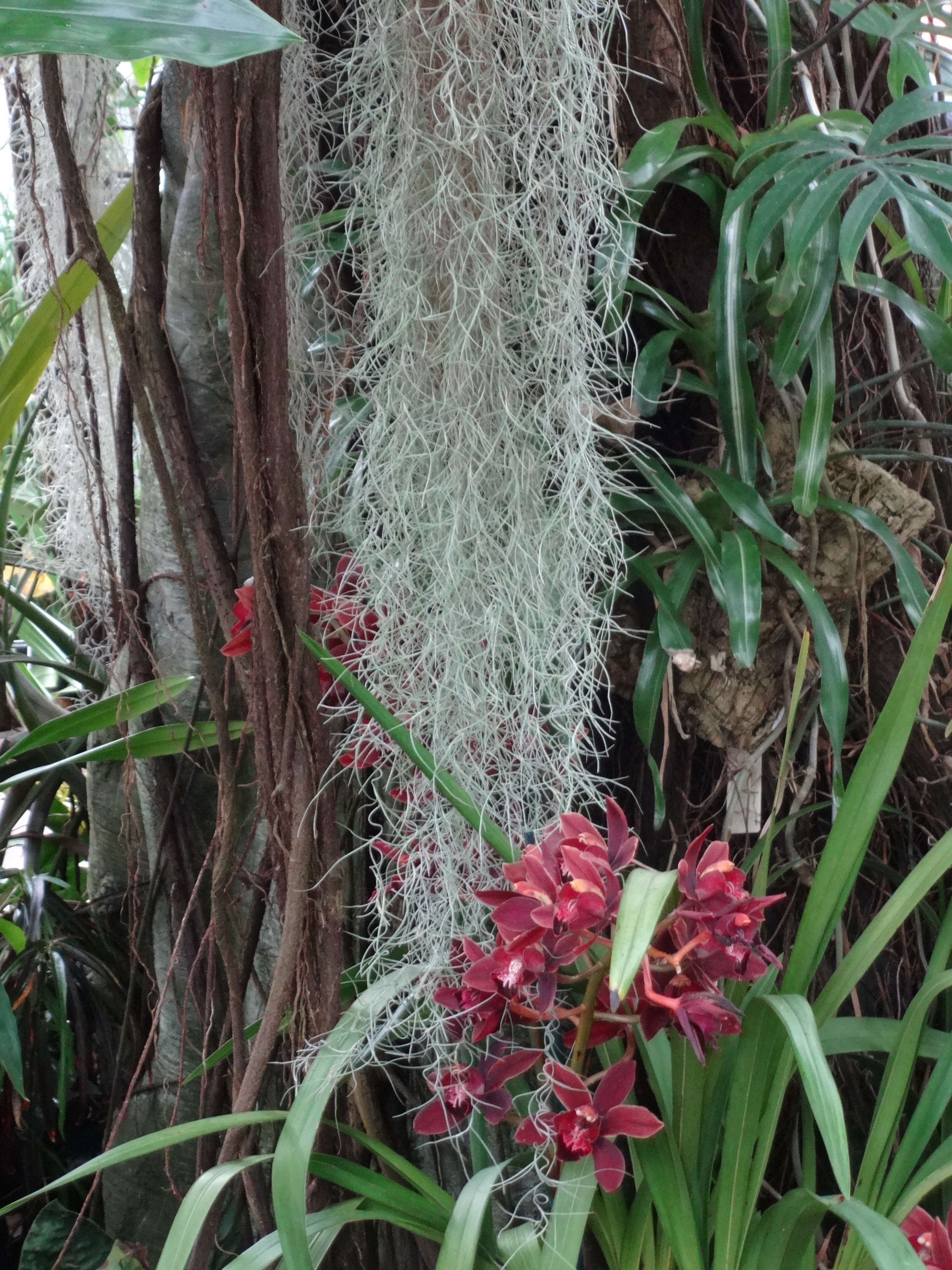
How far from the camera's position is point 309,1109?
0.62 m

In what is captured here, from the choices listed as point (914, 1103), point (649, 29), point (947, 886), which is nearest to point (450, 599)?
point (649, 29)

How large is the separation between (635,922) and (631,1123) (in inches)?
7.2

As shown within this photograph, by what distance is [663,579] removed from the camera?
0.89m

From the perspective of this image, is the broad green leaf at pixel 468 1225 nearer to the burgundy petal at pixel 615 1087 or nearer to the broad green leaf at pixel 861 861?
the burgundy petal at pixel 615 1087

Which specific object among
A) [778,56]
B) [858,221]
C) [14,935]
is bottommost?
[14,935]

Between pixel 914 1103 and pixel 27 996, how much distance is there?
3.45 ft

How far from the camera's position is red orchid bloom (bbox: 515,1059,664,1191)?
603mm

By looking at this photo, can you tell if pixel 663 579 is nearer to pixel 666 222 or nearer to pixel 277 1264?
pixel 666 222

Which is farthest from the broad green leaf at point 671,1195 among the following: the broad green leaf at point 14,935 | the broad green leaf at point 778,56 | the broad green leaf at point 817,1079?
the broad green leaf at point 778,56

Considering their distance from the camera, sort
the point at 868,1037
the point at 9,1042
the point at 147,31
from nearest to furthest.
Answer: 1. the point at 147,31
2. the point at 868,1037
3. the point at 9,1042

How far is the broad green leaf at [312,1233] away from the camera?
63 cm

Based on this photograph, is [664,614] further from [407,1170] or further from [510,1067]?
[407,1170]

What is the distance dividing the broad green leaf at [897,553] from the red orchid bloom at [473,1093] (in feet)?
1.72

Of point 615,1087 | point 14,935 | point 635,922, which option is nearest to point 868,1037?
point 615,1087
